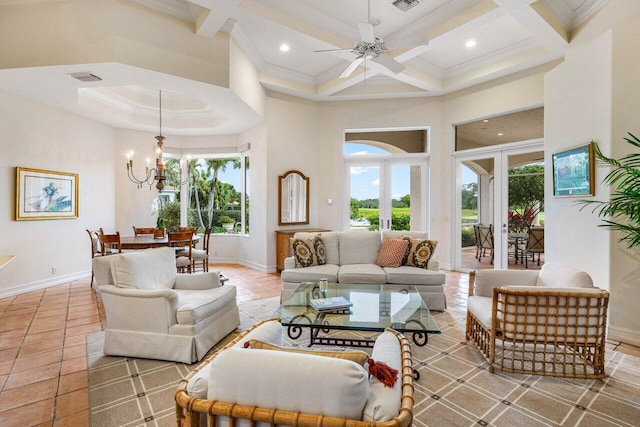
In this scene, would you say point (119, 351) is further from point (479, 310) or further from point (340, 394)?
point (479, 310)

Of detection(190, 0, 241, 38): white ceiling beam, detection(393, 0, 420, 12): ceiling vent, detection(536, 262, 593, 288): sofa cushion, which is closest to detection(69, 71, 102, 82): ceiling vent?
detection(190, 0, 241, 38): white ceiling beam

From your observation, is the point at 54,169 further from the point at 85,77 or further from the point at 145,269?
the point at 145,269

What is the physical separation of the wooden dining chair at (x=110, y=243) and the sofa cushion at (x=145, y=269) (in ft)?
5.31

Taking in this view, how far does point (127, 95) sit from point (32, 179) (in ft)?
7.31

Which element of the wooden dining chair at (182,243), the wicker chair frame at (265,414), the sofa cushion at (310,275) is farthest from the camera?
Answer: the wooden dining chair at (182,243)

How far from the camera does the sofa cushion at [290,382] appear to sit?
1008 mm

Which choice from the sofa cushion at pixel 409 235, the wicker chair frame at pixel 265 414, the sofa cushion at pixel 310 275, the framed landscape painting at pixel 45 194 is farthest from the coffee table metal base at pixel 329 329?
the framed landscape painting at pixel 45 194

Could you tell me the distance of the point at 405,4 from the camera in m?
3.98

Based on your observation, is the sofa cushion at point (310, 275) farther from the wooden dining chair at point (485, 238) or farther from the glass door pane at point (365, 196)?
the wooden dining chair at point (485, 238)

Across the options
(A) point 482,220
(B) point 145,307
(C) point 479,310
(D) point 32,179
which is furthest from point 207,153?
(C) point 479,310

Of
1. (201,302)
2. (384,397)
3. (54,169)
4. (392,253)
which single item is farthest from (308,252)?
(54,169)

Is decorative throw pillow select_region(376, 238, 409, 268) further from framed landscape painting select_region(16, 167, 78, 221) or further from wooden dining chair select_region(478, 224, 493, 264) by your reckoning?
framed landscape painting select_region(16, 167, 78, 221)

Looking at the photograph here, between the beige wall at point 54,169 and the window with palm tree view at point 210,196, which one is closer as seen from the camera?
the beige wall at point 54,169

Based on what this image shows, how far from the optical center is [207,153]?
25.2ft
